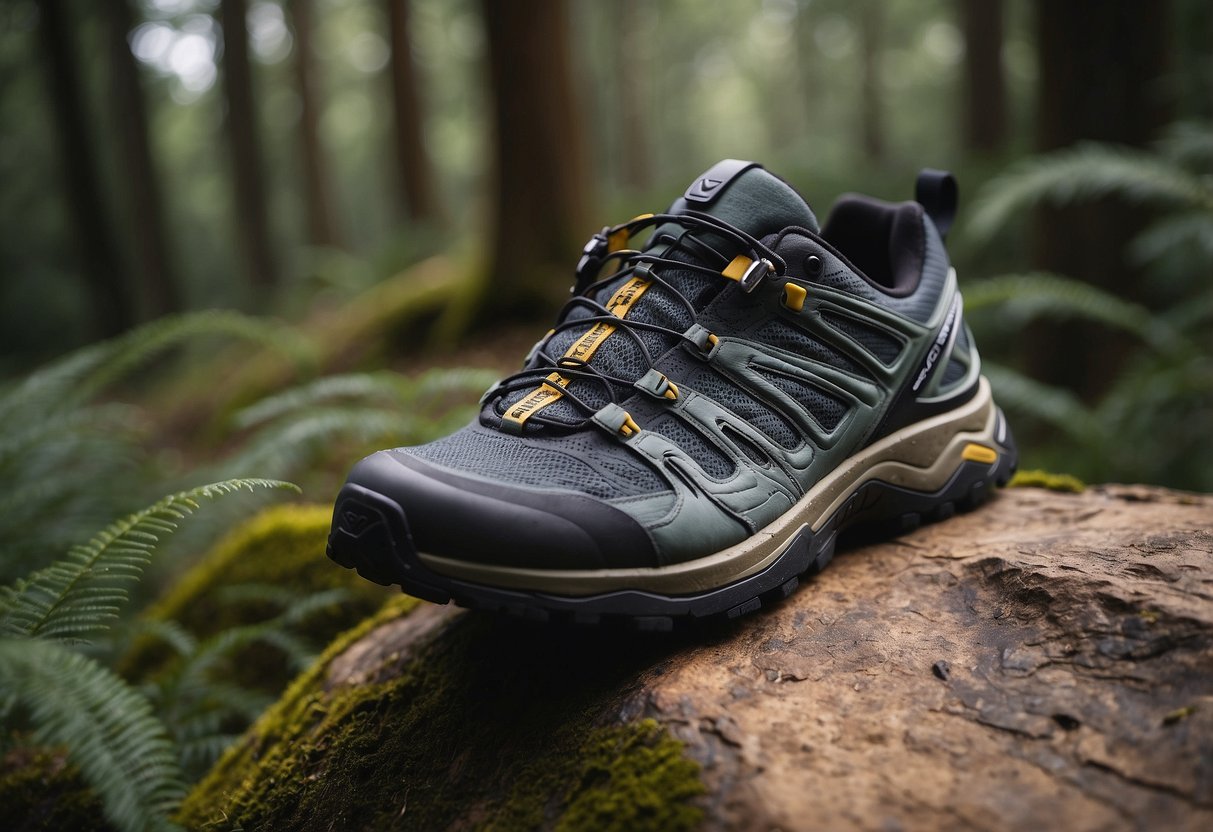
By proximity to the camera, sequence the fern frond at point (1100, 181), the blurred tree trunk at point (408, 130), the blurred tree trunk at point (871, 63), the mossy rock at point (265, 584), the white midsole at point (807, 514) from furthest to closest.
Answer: the blurred tree trunk at point (871, 63) < the blurred tree trunk at point (408, 130) < the fern frond at point (1100, 181) < the mossy rock at point (265, 584) < the white midsole at point (807, 514)

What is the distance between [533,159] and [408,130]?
7401 millimetres

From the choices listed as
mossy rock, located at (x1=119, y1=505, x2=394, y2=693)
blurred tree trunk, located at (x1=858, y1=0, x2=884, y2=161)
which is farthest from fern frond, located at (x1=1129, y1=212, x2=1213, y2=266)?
blurred tree trunk, located at (x1=858, y1=0, x2=884, y2=161)

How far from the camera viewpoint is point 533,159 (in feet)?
19.9

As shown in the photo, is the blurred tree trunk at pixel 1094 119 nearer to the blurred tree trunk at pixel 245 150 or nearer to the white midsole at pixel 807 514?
the white midsole at pixel 807 514

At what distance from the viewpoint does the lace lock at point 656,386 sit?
1.53 metres

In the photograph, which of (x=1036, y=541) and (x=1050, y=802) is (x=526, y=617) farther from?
(x=1036, y=541)

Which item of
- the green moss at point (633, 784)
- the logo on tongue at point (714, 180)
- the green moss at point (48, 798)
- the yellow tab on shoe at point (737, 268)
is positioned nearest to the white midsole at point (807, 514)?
the green moss at point (633, 784)

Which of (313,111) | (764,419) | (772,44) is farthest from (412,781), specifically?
(772,44)

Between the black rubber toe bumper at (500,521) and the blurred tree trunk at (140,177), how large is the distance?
12.3 meters

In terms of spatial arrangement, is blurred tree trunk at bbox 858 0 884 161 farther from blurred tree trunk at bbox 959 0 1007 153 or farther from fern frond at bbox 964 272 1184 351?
fern frond at bbox 964 272 1184 351

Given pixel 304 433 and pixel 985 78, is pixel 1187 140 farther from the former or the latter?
Result: pixel 985 78

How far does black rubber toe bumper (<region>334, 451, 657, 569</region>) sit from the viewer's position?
4.13ft

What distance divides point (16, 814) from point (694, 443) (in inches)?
71.3

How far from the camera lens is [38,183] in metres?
15.3
